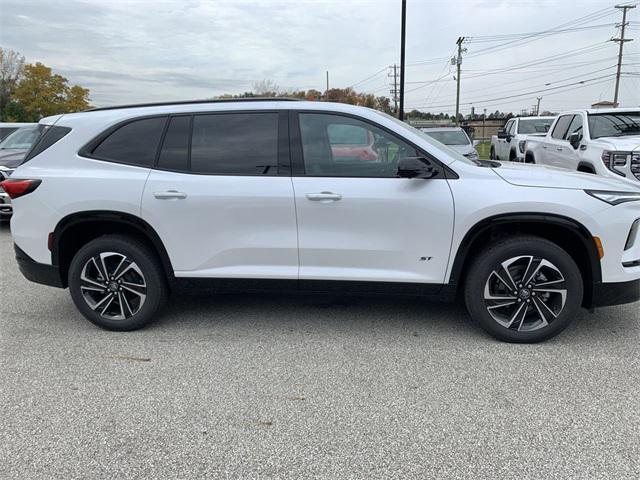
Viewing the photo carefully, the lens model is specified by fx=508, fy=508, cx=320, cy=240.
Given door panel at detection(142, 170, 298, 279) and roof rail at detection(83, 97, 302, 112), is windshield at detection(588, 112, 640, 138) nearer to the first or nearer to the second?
roof rail at detection(83, 97, 302, 112)

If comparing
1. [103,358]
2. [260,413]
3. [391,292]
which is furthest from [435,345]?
[103,358]

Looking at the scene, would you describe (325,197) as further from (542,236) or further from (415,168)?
(542,236)

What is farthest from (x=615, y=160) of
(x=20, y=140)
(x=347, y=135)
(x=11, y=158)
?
(x=20, y=140)

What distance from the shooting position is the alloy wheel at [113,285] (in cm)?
410

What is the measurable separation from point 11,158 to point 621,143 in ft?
31.7

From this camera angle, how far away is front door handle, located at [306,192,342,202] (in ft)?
12.2

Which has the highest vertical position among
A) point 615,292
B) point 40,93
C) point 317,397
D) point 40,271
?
point 40,93

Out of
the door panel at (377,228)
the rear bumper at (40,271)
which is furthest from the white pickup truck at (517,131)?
the rear bumper at (40,271)

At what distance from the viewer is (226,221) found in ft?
12.7

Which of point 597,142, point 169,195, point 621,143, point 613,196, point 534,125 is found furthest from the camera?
point 534,125

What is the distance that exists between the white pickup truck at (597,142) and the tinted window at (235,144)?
474 cm

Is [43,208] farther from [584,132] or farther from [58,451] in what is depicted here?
[584,132]

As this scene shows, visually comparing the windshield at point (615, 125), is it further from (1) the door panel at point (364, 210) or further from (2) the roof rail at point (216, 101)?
(2) the roof rail at point (216, 101)

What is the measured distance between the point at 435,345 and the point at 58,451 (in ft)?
8.42
